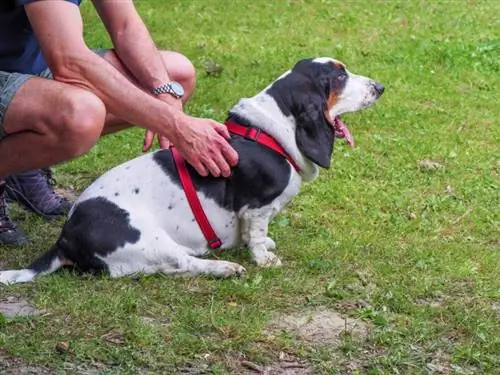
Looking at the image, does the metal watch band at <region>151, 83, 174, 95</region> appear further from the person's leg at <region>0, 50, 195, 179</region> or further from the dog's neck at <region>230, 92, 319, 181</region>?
the person's leg at <region>0, 50, 195, 179</region>

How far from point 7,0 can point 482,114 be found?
13.6ft


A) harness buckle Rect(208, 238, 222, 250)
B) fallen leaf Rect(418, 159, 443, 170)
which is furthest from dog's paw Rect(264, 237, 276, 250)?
fallen leaf Rect(418, 159, 443, 170)

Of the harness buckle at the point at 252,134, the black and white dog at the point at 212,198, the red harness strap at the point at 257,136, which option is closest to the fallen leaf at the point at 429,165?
the black and white dog at the point at 212,198

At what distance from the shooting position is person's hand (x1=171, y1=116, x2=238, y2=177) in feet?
13.0

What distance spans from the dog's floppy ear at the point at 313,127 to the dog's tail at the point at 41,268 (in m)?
1.21

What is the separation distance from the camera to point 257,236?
4.41 metres

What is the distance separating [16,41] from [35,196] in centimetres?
104

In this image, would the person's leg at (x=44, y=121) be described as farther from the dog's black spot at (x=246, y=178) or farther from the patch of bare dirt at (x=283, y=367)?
the patch of bare dirt at (x=283, y=367)

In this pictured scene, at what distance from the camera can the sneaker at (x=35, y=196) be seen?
5.12 meters

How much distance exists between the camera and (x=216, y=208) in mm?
4312

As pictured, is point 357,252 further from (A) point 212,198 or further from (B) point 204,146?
(B) point 204,146

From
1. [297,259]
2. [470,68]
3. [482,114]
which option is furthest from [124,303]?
[470,68]

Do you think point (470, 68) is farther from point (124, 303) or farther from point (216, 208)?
point (124, 303)

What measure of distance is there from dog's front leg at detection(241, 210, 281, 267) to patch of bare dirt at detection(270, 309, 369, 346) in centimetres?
53
